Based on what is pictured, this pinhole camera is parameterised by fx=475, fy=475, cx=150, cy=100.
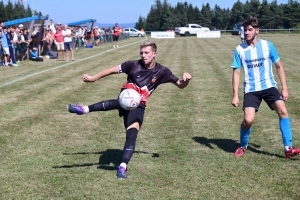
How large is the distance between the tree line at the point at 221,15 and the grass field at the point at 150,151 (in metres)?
77.7

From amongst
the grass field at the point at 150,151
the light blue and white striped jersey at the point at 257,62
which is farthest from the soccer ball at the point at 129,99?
the light blue and white striped jersey at the point at 257,62

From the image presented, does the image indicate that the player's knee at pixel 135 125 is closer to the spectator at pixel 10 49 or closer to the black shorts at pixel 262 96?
the black shorts at pixel 262 96

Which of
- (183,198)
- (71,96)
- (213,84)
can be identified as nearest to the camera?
(183,198)

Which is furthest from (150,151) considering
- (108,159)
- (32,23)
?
(32,23)

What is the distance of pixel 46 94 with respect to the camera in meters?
13.1

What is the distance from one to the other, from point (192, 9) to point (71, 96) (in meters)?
99.6

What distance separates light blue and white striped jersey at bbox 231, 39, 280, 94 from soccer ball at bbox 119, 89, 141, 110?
1634 millimetres

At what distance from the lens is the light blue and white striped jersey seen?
21.8 feet

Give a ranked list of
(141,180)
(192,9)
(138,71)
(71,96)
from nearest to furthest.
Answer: (141,180) → (138,71) → (71,96) → (192,9)

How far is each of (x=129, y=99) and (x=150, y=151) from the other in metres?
1.53

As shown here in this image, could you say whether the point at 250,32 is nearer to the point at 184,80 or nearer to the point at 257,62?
the point at 257,62

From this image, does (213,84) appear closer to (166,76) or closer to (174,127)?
(174,127)

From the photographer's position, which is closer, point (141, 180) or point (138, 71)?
point (141, 180)

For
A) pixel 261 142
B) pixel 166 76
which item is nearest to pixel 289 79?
pixel 261 142
